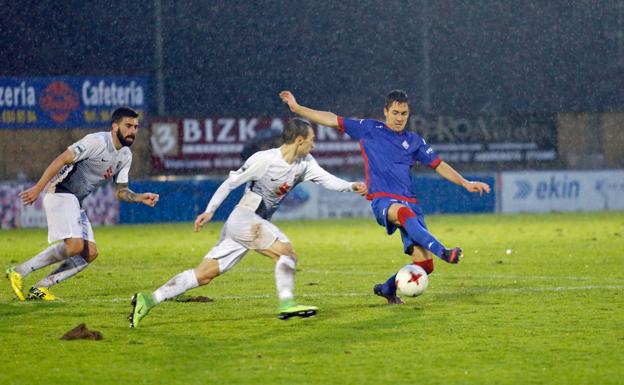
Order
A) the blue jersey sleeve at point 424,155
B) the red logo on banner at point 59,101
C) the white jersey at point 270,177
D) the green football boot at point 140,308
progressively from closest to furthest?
the green football boot at point 140,308
the white jersey at point 270,177
the blue jersey sleeve at point 424,155
the red logo on banner at point 59,101

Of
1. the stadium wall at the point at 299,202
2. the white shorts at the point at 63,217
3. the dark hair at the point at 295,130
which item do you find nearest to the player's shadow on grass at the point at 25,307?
the white shorts at the point at 63,217

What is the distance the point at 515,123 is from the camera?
36.4 metres

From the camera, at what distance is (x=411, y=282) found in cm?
1073

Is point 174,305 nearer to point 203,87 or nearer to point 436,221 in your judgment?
point 436,221

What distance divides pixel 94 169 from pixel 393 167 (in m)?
3.02

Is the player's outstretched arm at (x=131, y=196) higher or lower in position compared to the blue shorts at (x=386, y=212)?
higher

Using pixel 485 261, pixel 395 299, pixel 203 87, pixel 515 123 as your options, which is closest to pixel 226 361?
pixel 395 299

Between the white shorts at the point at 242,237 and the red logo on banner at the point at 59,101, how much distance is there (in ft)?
75.3

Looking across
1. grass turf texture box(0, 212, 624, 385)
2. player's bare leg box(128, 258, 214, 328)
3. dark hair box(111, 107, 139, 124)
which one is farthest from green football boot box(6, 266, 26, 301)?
player's bare leg box(128, 258, 214, 328)

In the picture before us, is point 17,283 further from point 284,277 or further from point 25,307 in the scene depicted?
point 284,277

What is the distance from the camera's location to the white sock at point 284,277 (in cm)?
998

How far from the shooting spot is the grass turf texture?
25.3 feet

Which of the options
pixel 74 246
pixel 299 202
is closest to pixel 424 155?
pixel 74 246

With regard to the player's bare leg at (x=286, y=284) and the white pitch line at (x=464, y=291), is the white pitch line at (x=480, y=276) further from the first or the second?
the player's bare leg at (x=286, y=284)
